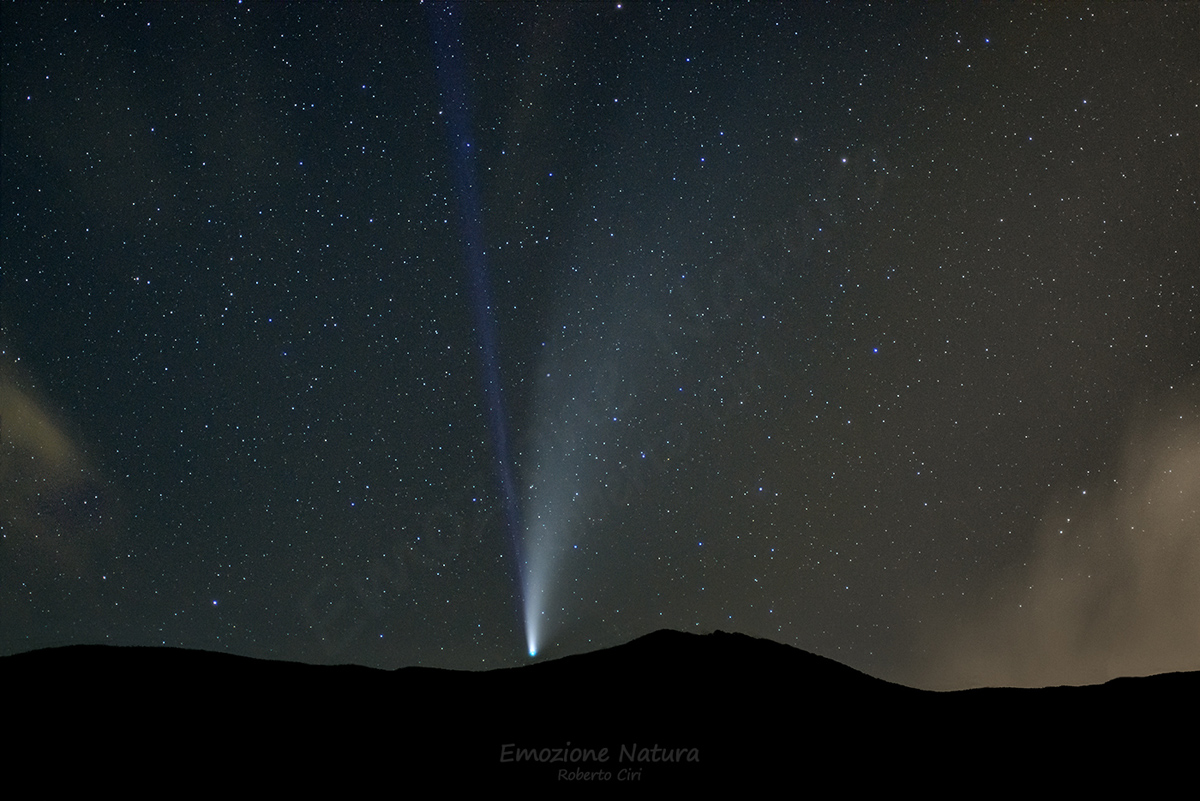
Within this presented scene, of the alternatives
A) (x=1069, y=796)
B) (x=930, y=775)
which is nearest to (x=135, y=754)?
(x=930, y=775)

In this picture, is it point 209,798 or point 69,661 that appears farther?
point 69,661

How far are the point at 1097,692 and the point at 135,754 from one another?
12.2 m

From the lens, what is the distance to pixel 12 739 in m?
7.09

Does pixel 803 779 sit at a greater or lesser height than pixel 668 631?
lesser

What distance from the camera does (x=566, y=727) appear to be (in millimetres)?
8234

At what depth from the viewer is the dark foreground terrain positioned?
7121 millimetres

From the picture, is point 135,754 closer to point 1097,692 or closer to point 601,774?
point 601,774

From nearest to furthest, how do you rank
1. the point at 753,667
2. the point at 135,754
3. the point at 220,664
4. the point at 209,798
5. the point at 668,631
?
the point at 209,798
the point at 135,754
the point at 220,664
the point at 753,667
the point at 668,631

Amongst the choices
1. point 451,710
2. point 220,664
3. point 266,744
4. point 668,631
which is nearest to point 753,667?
point 668,631

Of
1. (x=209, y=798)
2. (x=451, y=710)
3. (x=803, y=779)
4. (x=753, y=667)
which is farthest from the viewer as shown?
(x=753, y=667)

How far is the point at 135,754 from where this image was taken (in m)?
7.04

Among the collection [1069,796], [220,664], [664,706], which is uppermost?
[220,664]

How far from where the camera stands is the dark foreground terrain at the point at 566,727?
712 cm

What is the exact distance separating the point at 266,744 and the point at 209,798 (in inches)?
39.0
